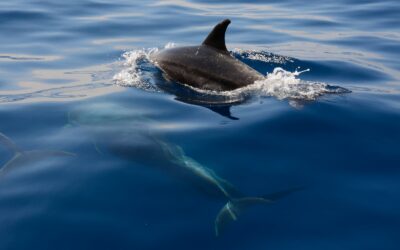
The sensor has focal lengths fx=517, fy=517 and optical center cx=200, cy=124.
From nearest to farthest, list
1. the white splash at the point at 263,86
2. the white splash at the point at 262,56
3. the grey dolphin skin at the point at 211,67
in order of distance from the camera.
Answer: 1. the white splash at the point at 263,86
2. the grey dolphin skin at the point at 211,67
3. the white splash at the point at 262,56

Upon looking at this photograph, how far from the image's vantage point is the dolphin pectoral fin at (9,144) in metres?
6.80

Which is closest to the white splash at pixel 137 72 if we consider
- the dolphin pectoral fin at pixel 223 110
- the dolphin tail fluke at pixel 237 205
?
the dolphin pectoral fin at pixel 223 110

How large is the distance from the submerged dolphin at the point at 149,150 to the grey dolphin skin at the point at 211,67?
1960 millimetres

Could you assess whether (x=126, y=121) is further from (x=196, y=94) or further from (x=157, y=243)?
(x=157, y=243)

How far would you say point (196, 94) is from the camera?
371 inches

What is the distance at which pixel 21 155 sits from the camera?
661 centimetres

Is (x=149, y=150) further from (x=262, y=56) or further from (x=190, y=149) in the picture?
(x=262, y=56)

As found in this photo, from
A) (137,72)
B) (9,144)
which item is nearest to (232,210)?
(9,144)

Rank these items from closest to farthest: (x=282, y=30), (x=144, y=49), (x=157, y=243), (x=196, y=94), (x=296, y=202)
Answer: (x=157, y=243) → (x=296, y=202) → (x=196, y=94) → (x=144, y=49) → (x=282, y=30)

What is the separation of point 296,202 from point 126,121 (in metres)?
3.28

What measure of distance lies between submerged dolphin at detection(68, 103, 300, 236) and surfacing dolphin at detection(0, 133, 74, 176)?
59cm

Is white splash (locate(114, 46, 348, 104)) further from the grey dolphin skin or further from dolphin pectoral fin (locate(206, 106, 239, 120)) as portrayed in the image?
dolphin pectoral fin (locate(206, 106, 239, 120))

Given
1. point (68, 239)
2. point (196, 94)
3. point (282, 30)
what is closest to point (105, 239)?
point (68, 239)

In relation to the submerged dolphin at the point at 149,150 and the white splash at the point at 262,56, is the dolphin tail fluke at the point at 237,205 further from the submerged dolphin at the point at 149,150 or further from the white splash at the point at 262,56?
the white splash at the point at 262,56
